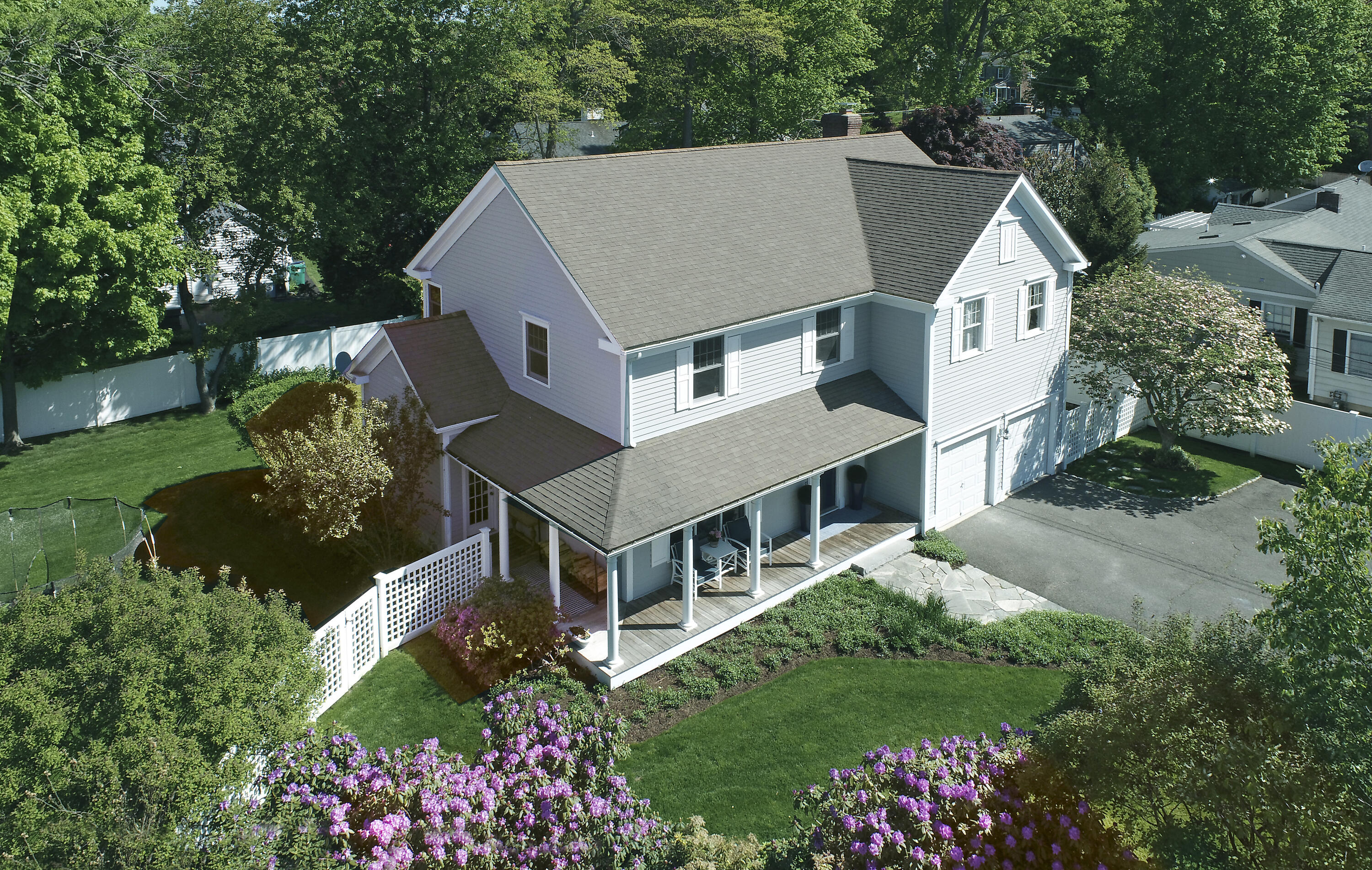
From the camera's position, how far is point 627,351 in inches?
722

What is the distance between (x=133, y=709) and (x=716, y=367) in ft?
40.8

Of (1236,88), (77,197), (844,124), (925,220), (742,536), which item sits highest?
(1236,88)

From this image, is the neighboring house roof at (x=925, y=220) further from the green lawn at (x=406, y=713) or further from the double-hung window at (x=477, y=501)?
the green lawn at (x=406, y=713)

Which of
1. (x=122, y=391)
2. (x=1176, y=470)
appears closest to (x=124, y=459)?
(x=122, y=391)

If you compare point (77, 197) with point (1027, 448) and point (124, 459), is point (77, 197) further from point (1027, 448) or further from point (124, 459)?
point (1027, 448)

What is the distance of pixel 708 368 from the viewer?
20469 mm

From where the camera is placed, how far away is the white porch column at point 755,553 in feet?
65.5

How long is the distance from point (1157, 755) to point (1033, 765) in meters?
1.90

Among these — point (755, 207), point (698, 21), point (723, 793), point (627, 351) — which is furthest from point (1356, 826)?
point (698, 21)

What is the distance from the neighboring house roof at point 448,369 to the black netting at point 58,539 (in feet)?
19.7

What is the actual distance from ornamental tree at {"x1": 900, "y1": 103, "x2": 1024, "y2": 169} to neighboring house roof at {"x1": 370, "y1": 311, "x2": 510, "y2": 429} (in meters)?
25.0

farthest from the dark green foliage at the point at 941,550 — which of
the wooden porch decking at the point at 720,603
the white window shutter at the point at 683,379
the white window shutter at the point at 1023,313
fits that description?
the white window shutter at the point at 683,379

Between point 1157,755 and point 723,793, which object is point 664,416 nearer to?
point 723,793

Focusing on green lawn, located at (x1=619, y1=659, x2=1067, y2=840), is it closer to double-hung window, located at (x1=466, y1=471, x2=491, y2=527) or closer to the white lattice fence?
the white lattice fence
